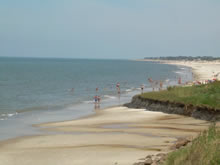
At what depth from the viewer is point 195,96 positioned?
2658 cm

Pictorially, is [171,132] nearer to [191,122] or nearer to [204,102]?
[191,122]

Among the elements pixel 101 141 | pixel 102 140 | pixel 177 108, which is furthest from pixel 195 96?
pixel 101 141

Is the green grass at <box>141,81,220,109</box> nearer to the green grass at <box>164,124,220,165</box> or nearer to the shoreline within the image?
the shoreline

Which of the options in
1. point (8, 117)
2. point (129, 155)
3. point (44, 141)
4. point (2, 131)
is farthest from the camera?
point (8, 117)

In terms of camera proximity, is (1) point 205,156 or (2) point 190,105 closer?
(1) point 205,156

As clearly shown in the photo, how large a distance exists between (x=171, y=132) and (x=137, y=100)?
43.3 ft

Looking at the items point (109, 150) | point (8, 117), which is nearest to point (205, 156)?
point (109, 150)

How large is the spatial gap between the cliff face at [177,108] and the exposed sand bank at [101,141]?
0.83 meters

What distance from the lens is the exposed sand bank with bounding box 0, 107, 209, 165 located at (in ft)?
46.4

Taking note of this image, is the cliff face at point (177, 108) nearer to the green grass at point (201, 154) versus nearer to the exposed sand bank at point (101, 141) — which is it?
the exposed sand bank at point (101, 141)

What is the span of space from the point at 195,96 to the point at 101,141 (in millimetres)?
11806

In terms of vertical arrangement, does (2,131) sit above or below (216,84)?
below

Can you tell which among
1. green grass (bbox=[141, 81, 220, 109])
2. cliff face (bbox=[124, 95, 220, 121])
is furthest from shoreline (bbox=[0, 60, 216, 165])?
green grass (bbox=[141, 81, 220, 109])

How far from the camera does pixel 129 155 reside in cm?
1397
